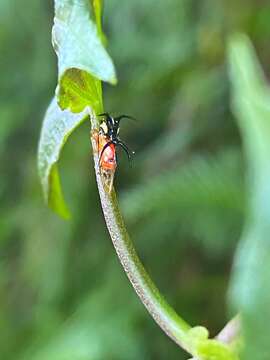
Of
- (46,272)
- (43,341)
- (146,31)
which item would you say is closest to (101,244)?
(46,272)

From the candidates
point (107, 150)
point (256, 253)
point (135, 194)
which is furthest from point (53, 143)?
point (135, 194)

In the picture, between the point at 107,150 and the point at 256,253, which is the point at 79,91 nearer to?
the point at 107,150

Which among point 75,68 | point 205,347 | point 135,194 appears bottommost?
point 135,194

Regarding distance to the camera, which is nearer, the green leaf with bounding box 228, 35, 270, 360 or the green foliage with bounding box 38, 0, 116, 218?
the green leaf with bounding box 228, 35, 270, 360

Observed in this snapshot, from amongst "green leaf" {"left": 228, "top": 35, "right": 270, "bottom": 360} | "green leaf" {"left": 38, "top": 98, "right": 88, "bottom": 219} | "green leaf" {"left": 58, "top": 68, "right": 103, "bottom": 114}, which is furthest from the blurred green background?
"green leaf" {"left": 228, "top": 35, "right": 270, "bottom": 360}

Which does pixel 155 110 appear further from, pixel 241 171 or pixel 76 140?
pixel 241 171

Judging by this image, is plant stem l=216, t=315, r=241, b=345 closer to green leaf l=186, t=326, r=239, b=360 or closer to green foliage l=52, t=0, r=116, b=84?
green leaf l=186, t=326, r=239, b=360
